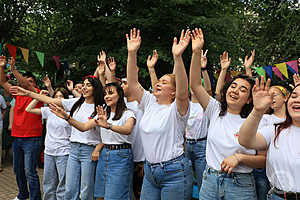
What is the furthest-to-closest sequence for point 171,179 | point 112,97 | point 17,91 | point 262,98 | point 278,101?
1. point 17,91
2. point 112,97
3. point 278,101
4. point 171,179
5. point 262,98

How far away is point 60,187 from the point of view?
447cm

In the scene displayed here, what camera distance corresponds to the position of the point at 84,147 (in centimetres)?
409

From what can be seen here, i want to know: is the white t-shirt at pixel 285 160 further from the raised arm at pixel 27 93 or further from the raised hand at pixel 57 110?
the raised arm at pixel 27 93

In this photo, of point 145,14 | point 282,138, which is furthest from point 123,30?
point 282,138

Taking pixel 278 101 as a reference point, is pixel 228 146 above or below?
below

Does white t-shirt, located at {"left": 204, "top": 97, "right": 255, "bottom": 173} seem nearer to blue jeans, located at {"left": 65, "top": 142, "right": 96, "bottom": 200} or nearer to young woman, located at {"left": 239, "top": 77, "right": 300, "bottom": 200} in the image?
young woman, located at {"left": 239, "top": 77, "right": 300, "bottom": 200}

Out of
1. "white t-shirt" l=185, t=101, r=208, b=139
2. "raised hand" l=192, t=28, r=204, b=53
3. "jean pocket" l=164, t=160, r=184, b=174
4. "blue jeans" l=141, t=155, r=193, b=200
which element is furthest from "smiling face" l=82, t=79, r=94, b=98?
"raised hand" l=192, t=28, r=204, b=53

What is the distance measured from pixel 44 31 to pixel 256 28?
7778mm

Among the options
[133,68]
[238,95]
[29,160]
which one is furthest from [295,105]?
[29,160]

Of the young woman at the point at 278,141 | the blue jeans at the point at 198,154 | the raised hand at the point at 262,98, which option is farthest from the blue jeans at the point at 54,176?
the raised hand at the point at 262,98

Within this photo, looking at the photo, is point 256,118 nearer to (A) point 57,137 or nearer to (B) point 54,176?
(A) point 57,137

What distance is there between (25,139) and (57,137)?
2.34 feet

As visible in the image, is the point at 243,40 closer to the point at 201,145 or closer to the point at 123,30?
the point at 123,30

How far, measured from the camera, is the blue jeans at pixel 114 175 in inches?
141
